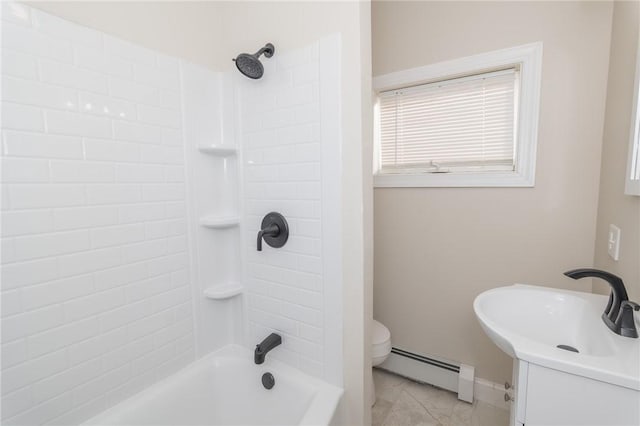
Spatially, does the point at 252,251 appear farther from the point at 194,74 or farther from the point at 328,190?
the point at 194,74

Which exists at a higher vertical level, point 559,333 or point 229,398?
point 559,333

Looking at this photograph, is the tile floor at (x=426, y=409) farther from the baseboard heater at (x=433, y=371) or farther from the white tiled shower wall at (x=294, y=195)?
A: the white tiled shower wall at (x=294, y=195)

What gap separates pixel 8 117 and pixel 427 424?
2.35 m

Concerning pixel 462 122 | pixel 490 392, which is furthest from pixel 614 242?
pixel 490 392

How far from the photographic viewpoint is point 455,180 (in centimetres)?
175

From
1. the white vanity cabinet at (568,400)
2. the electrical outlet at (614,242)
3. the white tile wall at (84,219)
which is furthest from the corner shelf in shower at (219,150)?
the electrical outlet at (614,242)

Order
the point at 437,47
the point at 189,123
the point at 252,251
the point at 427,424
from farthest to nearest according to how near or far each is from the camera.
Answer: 1. the point at 437,47
2. the point at 427,424
3. the point at 252,251
4. the point at 189,123

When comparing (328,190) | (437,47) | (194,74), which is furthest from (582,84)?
(194,74)

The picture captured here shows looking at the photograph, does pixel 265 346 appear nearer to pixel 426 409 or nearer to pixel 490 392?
pixel 426 409

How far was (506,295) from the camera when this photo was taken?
1169 millimetres

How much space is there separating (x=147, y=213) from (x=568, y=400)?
5.14 ft

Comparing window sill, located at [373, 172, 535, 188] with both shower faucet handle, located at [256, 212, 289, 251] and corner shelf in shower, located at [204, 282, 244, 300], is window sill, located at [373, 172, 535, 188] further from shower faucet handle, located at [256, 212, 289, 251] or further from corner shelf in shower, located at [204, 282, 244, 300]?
corner shelf in shower, located at [204, 282, 244, 300]

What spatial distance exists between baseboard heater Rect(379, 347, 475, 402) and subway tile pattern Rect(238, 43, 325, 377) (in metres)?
1.00

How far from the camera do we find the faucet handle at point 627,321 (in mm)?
788
